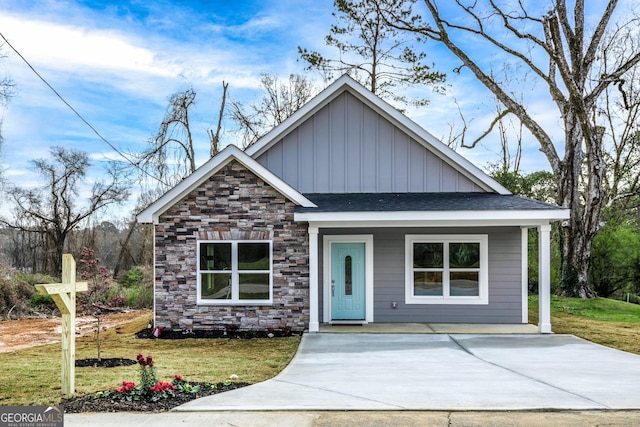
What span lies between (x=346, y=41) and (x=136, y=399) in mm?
21395

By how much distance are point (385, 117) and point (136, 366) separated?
27.9 ft

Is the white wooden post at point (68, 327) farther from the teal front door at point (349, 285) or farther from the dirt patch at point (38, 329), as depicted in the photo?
the teal front door at point (349, 285)

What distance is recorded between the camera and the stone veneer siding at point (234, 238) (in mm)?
12461

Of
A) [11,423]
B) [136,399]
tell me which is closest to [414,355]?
[136,399]

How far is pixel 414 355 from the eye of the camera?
9.54 m

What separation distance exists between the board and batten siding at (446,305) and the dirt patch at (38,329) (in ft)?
21.4

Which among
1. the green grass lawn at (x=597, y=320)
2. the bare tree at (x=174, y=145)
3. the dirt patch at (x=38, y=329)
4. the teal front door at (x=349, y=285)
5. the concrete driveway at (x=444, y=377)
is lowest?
the dirt patch at (x=38, y=329)

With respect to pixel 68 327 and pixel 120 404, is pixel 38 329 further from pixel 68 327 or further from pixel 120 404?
pixel 120 404

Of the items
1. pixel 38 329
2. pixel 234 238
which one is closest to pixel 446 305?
pixel 234 238

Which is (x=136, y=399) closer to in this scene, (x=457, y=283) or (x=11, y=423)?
(x=11, y=423)

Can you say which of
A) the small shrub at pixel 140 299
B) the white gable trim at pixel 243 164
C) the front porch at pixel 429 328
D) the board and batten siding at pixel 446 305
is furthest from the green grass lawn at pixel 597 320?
the small shrub at pixel 140 299

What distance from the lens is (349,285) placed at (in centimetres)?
1351

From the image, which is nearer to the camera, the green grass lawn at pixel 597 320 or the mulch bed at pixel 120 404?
the mulch bed at pixel 120 404

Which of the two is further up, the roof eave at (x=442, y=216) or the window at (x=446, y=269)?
the roof eave at (x=442, y=216)
